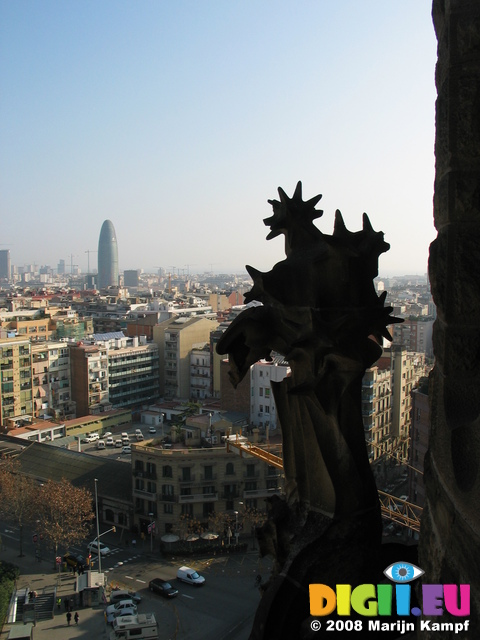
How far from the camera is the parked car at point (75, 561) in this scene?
2481 centimetres

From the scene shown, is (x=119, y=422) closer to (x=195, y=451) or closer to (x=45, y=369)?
(x=45, y=369)

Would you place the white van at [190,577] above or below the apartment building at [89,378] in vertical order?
below

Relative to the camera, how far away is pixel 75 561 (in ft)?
81.7

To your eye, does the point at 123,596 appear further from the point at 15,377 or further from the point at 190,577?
the point at 15,377

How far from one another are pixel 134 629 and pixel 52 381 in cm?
3077

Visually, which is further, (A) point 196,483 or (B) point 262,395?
(B) point 262,395

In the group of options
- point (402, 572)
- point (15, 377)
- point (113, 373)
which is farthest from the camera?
point (113, 373)

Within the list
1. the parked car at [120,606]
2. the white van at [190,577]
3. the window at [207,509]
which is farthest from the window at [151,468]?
the parked car at [120,606]

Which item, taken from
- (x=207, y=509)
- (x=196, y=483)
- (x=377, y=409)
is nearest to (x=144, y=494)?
(x=196, y=483)

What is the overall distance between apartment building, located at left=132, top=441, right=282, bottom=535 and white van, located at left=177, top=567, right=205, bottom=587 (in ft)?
12.1

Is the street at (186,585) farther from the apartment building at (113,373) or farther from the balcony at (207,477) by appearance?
the apartment building at (113,373)

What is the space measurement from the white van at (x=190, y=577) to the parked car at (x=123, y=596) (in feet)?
5.92

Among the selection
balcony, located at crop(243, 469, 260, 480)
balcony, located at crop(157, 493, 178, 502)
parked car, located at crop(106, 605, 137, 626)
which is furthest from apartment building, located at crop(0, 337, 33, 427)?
parked car, located at crop(106, 605, 137, 626)

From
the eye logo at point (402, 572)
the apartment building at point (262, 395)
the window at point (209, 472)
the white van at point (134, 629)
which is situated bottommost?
the white van at point (134, 629)
